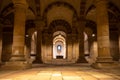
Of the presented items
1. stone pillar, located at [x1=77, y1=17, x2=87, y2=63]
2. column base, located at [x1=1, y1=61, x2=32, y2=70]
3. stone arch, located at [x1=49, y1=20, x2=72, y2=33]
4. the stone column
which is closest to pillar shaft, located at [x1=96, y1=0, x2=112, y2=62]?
the stone column

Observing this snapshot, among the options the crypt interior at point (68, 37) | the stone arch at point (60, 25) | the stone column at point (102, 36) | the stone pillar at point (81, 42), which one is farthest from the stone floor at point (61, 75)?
the stone arch at point (60, 25)

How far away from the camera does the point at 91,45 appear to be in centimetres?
2614

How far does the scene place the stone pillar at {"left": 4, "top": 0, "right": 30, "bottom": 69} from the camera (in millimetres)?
9188

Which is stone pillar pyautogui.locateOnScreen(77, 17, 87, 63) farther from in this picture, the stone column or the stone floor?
the stone floor

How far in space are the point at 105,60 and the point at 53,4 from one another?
11.2 metres

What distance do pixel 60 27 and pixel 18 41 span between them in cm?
1718

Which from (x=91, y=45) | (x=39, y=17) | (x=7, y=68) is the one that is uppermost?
(x=39, y=17)

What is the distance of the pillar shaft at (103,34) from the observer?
29.7 feet

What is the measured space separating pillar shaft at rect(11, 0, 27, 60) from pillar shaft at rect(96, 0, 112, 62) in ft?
13.6

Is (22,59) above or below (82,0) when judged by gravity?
below

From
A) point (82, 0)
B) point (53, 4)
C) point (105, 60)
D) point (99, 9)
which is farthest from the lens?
point (53, 4)

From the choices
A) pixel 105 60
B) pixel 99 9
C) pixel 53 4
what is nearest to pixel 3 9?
pixel 53 4

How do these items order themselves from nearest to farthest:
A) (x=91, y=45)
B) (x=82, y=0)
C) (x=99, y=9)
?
(x=99, y=9)
(x=82, y=0)
(x=91, y=45)

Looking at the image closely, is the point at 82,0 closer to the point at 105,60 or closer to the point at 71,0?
the point at 71,0
